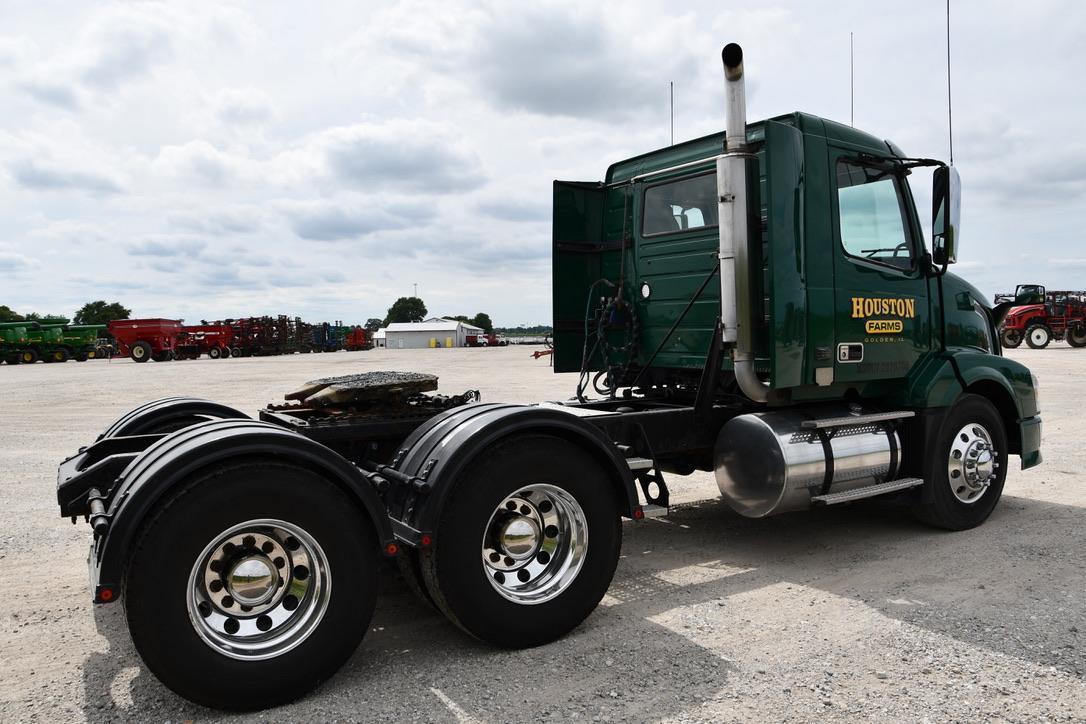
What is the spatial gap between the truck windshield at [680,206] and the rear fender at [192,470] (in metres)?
3.34

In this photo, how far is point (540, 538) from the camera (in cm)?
399

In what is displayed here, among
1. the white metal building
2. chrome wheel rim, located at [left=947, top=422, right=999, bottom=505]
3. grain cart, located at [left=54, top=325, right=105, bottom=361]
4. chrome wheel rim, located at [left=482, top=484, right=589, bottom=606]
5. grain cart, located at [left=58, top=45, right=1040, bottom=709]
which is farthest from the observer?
the white metal building

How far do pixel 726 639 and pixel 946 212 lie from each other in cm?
352

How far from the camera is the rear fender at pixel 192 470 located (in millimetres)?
2941

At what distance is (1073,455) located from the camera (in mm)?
9047

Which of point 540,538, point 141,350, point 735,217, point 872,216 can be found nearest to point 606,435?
point 540,538

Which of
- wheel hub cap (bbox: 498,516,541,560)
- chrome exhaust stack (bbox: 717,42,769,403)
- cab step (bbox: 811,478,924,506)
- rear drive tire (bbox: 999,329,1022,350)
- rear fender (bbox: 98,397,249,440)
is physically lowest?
cab step (bbox: 811,478,924,506)

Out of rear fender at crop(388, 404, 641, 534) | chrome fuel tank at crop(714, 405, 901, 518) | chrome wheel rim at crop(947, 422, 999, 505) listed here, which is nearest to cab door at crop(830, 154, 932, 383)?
chrome fuel tank at crop(714, 405, 901, 518)

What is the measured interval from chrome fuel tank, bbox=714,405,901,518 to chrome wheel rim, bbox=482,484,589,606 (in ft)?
5.19

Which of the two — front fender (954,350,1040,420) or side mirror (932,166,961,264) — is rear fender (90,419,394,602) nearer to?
side mirror (932,166,961,264)

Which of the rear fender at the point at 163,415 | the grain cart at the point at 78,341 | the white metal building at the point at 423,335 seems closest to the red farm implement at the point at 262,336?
the grain cart at the point at 78,341

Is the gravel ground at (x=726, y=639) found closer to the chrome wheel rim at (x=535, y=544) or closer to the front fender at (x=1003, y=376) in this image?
the chrome wheel rim at (x=535, y=544)

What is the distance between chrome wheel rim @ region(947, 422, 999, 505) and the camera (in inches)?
229

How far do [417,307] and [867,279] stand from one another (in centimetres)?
13316
